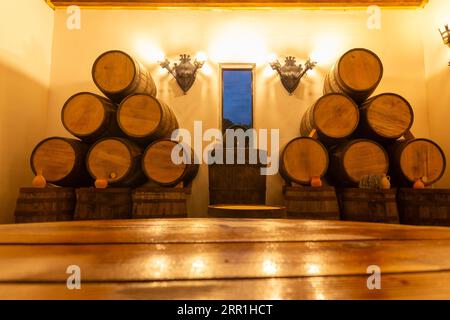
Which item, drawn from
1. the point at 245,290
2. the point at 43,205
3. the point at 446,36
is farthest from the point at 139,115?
the point at 446,36

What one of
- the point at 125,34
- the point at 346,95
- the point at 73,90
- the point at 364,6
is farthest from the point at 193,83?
the point at 364,6

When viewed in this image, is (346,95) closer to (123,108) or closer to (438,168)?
(438,168)

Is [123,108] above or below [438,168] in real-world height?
above

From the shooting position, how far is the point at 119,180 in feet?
9.05

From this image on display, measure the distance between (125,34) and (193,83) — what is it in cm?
140

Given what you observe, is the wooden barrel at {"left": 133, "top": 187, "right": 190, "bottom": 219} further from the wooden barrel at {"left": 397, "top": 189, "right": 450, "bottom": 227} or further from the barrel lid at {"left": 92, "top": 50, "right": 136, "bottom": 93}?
the wooden barrel at {"left": 397, "top": 189, "right": 450, "bottom": 227}

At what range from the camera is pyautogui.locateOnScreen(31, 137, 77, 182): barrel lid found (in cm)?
281

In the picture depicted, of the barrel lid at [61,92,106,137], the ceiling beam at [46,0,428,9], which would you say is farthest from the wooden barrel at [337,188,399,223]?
the ceiling beam at [46,0,428,9]

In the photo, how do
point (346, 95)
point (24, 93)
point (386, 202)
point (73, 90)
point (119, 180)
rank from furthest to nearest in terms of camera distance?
1. point (73, 90)
2. point (24, 93)
3. point (346, 95)
4. point (119, 180)
5. point (386, 202)

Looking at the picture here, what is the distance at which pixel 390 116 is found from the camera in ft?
9.59

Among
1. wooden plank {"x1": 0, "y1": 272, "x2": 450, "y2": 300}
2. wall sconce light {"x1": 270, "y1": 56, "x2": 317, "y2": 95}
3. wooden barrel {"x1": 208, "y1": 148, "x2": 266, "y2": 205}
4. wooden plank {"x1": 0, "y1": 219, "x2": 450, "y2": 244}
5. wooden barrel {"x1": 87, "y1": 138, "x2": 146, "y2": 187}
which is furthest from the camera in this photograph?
wall sconce light {"x1": 270, "y1": 56, "x2": 317, "y2": 95}

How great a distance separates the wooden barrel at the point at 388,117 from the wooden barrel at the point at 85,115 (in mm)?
3028

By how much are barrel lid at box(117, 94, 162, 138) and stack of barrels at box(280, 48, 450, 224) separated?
4.99 ft

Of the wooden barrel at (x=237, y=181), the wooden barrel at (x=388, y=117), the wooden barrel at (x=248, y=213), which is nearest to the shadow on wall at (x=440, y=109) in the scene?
the wooden barrel at (x=388, y=117)
